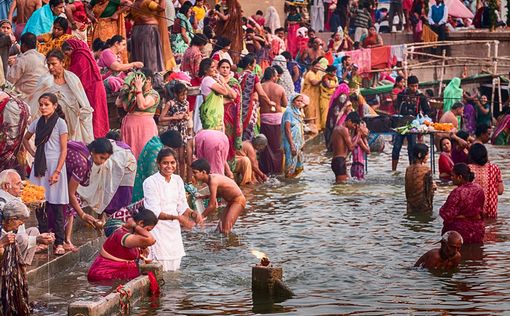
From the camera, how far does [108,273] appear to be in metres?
12.7

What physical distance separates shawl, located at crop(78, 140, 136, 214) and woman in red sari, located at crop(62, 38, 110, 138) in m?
1.43

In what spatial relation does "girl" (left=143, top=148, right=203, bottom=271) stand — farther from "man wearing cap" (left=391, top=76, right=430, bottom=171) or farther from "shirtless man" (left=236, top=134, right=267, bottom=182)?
"man wearing cap" (left=391, top=76, right=430, bottom=171)

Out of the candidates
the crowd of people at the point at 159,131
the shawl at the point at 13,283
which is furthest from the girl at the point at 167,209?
the shawl at the point at 13,283

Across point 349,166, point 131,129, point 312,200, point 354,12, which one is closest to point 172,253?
point 131,129

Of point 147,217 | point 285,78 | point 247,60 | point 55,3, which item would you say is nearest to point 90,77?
point 55,3

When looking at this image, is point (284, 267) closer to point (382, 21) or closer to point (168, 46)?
point (168, 46)

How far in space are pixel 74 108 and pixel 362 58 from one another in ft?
58.9

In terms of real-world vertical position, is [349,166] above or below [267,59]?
below

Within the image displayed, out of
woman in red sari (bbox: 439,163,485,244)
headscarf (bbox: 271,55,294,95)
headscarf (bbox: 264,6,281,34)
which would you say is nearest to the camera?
woman in red sari (bbox: 439,163,485,244)

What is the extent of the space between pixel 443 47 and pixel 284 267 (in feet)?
78.1

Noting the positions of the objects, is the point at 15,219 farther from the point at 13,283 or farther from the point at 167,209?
the point at 167,209

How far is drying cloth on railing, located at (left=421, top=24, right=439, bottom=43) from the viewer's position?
36688mm

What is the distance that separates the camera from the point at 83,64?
631 inches

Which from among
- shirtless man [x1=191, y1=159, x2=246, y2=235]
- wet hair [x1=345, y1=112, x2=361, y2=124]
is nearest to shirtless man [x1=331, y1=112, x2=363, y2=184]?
wet hair [x1=345, y1=112, x2=361, y2=124]
